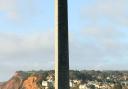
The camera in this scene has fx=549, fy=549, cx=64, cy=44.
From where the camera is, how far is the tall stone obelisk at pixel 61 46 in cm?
1801

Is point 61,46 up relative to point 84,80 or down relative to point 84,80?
down

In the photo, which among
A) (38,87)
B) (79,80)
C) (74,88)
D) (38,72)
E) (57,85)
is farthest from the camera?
(38,72)

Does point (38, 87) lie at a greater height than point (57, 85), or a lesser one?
greater

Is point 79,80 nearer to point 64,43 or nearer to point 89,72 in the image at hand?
point 89,72

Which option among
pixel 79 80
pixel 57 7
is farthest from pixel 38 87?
pixel 57 7

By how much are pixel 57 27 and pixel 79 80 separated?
121m

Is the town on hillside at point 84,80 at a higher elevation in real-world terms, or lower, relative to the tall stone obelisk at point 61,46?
higher

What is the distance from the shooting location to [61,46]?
18.3 meters

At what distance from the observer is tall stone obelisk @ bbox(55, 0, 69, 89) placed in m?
18.0

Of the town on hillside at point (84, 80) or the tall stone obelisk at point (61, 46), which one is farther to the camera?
the town on hillside at point (84, 80)

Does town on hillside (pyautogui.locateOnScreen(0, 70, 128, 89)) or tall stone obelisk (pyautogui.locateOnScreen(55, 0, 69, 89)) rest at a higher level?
town on hillside (pyautogui.locateOnScreen(0, 70, 128, 89))

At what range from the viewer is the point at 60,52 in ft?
60.1

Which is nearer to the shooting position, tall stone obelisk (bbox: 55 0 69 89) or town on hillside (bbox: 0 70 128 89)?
tall stone obelisk (bbox: 55 0 69 89)

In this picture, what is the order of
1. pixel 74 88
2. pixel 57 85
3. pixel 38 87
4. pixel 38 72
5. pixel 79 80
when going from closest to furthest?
pixel 57 85
pixel 74 88
pixel 79 80
pixel 38 87
pixel 38 72
